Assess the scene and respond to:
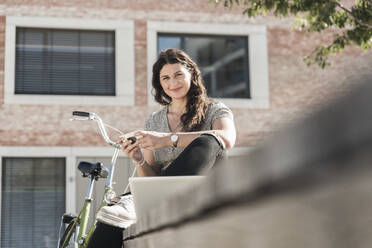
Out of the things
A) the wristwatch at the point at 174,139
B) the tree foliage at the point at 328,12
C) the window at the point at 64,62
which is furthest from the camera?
the window at the point at 64,62

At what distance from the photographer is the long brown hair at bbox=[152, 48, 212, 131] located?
2.94m

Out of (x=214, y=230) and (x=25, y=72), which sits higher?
(x=25, y=72)

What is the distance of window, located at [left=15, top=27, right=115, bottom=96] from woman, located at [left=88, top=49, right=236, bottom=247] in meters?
7.88

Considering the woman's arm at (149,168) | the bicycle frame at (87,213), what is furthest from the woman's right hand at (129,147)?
the bicycle frame at (87,213)

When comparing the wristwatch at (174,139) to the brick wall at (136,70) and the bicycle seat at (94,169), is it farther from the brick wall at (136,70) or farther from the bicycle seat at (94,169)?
the brick wall at (136,70)

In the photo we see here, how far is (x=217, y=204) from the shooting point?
50 cm

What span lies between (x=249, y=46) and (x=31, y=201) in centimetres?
521

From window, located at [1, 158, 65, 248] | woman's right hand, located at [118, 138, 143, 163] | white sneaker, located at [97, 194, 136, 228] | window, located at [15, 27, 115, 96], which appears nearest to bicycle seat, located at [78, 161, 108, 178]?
woman's right hand, located at [118, 138, 143, 163]

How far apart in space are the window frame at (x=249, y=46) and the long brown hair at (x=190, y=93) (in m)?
7.89

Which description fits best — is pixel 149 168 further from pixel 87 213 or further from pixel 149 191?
pixel 87 213

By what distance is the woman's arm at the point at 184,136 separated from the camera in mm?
2406

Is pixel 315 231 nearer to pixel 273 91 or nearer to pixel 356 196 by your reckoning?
pixel 356 196

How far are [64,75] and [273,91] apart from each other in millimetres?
4137

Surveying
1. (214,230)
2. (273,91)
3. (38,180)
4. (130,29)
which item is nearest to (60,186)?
(38,180)
